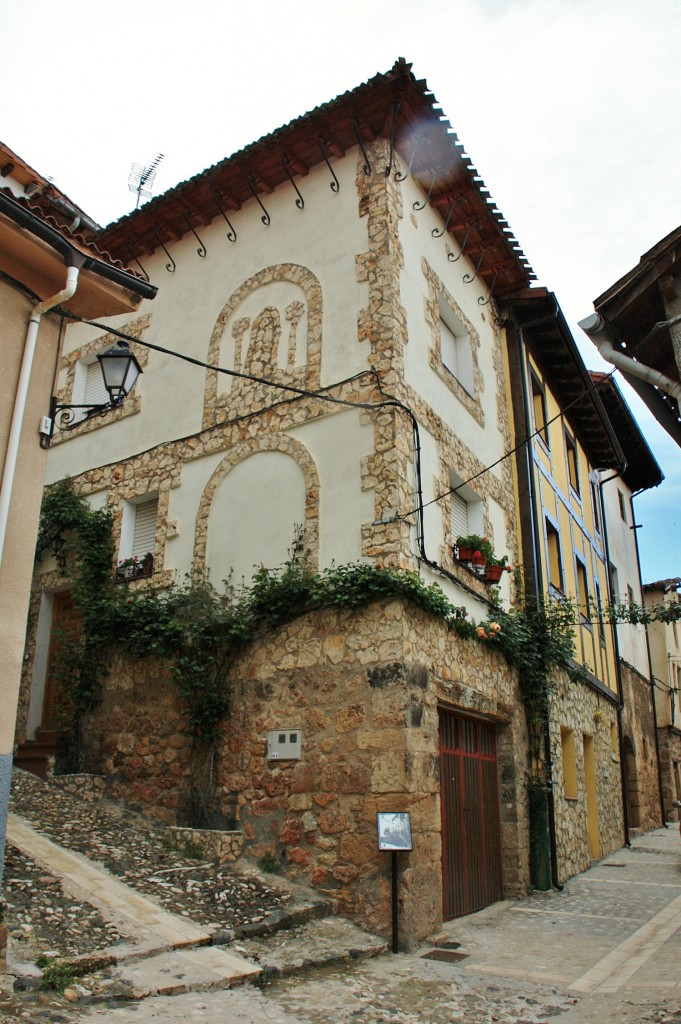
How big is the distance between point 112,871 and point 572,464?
1192cm

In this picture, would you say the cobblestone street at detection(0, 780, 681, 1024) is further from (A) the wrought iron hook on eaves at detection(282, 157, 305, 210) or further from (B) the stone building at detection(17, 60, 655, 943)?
(A) the wrought iron hook on eaves at detection(282, 157, 305, 210)

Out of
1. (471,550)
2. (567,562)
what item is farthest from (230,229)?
(567,562)

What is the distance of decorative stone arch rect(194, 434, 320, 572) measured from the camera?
8680 mm

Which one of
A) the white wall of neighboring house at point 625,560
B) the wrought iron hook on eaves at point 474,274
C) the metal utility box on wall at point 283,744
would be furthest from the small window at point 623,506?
the metal utility box on wall at point 283,744

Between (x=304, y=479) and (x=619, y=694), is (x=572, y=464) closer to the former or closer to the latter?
(x=619, y=694)

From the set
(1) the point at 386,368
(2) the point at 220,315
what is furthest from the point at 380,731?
(2) the point at 220,315

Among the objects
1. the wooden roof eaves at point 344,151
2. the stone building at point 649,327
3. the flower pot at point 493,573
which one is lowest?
the flower pot at point 493,573

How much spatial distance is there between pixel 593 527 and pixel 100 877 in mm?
13184

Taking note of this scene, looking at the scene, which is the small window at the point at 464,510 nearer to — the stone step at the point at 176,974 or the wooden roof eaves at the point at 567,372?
the wooden roof eaves at the point at 567,372

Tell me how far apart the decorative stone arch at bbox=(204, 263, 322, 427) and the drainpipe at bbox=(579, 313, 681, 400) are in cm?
330

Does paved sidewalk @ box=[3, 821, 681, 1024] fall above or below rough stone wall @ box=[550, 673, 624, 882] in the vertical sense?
below

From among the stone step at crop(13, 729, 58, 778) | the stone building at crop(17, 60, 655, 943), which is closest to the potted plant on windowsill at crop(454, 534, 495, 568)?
the stone building at crop(17, 60, 655, 943)

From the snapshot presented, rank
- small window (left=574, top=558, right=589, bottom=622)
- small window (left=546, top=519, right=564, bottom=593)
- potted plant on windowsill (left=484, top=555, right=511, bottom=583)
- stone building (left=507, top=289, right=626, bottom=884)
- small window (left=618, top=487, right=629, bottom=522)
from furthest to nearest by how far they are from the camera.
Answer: small window (left=618, top=487, right=629, bottom=522)
small window (left=574, top=558, right=589, bottom=622)
small window (left=546, top=519, right=564, bottom=593)
stone building (left=507, top=289, right=626, bottom=884)
potted plant on windowsill (left=484, top=555, right=511, bottom=583)

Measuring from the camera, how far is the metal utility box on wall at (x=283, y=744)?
7906 millimetres
